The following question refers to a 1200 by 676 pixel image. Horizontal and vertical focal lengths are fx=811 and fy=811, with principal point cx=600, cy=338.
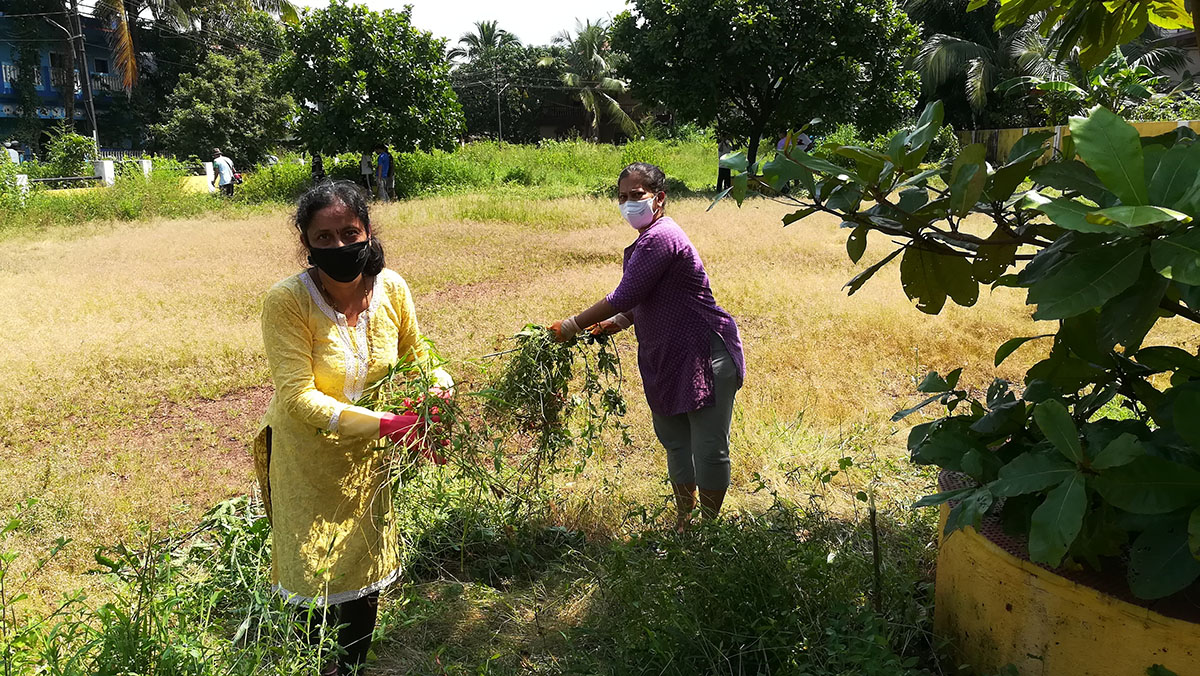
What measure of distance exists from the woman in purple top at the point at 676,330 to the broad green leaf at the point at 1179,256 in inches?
75.3

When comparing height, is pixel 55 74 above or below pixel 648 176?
above

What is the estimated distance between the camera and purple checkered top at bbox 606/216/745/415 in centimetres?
308

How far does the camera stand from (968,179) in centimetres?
153

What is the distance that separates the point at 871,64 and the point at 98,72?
96.5ft

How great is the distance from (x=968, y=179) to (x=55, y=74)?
3642cm

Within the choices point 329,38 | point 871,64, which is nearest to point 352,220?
point 329,38

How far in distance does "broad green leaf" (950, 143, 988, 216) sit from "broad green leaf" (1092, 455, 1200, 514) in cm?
61

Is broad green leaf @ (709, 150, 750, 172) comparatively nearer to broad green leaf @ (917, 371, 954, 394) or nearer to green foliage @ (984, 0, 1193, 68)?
broad green leaf @ (917, 371, 954, 394)

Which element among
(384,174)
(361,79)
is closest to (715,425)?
(384,174)

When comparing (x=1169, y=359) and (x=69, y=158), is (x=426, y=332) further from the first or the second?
(x=69, y=158)

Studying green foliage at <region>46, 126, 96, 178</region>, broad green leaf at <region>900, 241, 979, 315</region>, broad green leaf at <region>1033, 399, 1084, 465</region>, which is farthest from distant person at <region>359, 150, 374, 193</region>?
broad green leaf at <region>1033, 399, 1084, 465</region>

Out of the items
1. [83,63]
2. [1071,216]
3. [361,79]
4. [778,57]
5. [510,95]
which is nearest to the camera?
[1071,216]

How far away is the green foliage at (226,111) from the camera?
89.0 feet

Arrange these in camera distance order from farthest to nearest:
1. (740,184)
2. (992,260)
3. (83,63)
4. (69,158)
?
(83,63) → (69,158) → (992,260) → (740,184)
